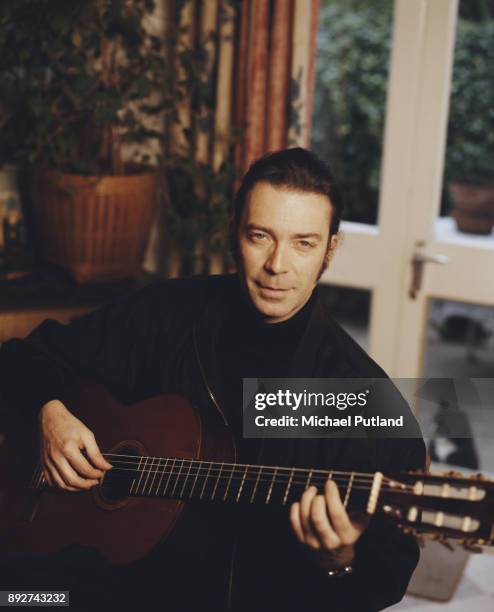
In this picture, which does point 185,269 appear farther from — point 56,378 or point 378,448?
point 378,448

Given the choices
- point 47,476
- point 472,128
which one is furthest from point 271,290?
point 472,128

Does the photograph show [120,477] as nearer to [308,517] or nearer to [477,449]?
[308,517]

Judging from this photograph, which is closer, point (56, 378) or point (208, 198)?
point (56, 378)

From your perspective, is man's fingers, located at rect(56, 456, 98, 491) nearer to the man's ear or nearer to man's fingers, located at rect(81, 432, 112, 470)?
man's fingers, located at rect(81, 432, 112, 470)

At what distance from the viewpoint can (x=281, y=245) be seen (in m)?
1.54

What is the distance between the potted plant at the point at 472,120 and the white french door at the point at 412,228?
0.47m

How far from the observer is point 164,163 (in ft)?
8.61

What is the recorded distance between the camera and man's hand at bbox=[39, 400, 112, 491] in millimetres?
1570

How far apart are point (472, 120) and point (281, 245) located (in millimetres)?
2850

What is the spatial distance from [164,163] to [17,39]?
544 mm

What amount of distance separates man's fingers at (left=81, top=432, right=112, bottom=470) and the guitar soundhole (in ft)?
0.07

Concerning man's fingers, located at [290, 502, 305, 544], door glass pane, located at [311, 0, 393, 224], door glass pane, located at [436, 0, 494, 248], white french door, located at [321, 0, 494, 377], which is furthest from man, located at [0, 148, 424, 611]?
door glass pane, located at [311, 0, 393, 224]

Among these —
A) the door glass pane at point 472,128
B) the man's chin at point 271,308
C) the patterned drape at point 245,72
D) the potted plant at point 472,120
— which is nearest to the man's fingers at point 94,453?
the man's chin at point 271,308

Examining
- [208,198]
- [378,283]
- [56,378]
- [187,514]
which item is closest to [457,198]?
[378,283]
